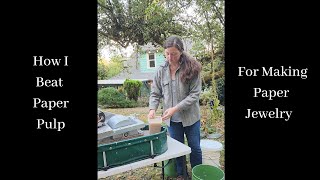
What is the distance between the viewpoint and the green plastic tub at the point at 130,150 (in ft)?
4.68

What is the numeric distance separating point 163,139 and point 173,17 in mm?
1237

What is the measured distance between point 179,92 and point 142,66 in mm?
1288

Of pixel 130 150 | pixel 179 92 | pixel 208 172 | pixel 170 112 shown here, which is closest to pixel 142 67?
pixel 179 92

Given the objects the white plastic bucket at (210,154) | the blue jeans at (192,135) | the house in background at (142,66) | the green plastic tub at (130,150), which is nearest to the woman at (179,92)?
the blue jeans at (192,135)

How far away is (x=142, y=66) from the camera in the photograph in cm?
314

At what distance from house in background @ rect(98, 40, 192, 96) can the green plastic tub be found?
1102 millimetres

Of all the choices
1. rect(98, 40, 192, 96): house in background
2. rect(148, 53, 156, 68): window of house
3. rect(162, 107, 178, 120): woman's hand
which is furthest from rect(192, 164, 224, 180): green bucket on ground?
rect(148, 53, 156, 68): window of house

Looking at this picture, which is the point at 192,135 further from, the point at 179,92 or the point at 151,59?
the point at 151,59

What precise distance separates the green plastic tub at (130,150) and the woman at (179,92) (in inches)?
12.0

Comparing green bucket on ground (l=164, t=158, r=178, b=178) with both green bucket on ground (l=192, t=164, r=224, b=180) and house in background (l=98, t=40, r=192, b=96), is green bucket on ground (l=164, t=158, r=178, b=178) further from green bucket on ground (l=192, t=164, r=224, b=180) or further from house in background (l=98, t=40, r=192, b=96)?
house in background (l=98, t=40, r=192, b=96)

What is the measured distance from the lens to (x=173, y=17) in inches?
93.6

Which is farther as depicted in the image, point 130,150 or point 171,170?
point 171,170

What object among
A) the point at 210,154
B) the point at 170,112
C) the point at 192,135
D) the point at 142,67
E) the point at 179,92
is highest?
the point at 142,67
